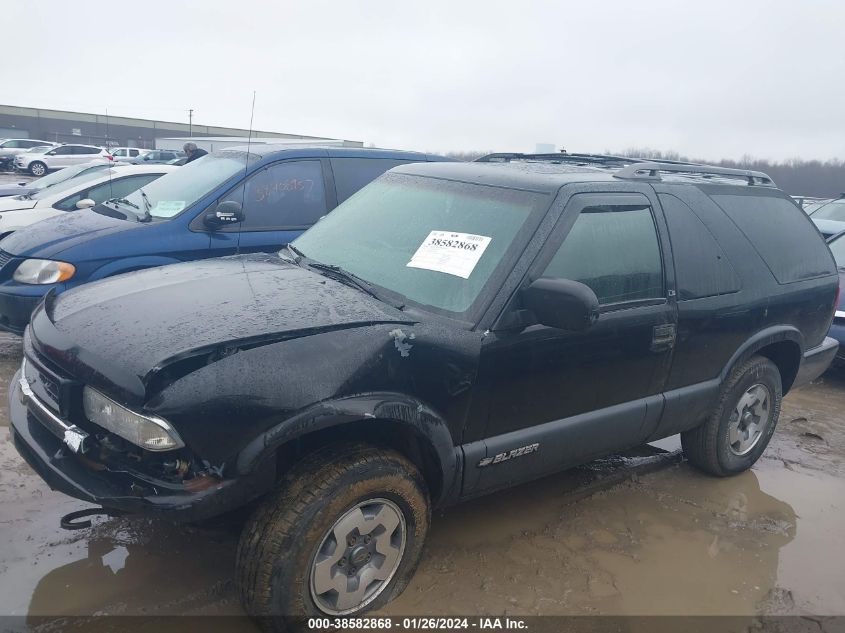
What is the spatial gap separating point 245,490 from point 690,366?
2500 millimetres

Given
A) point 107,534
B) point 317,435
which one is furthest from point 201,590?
point 317,435

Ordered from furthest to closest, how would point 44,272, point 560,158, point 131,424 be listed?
point 44,272, point 560,158, point 131,424

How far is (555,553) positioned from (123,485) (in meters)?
2.05

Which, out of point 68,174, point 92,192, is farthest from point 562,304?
point 68,174

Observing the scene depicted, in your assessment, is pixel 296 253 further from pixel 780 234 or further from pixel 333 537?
pixel 780 234

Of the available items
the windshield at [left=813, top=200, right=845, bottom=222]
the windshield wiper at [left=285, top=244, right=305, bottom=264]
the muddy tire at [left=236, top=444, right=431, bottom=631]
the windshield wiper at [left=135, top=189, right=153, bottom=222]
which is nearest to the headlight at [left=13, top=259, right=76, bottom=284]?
the windshield wiper at [left=135, top=189, right=153, bottom=222]

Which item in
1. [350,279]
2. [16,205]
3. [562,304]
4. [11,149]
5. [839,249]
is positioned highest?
[839,249]

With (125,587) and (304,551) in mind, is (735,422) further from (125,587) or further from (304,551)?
(125,587)

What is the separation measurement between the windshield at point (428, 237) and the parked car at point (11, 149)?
99.6 feet

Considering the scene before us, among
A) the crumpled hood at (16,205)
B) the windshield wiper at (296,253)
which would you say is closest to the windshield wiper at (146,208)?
the windshield wiper at (296,253)

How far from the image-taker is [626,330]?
327 centimetres

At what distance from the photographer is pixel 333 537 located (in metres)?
2.55

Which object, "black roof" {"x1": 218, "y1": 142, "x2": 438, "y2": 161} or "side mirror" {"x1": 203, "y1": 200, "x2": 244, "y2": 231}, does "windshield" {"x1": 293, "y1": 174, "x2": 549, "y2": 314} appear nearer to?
"side mirror" {"x1": 203, "y1": 200, "x2": 244, "y2": 231}

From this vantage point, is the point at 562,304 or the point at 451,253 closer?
the point at 562,304
